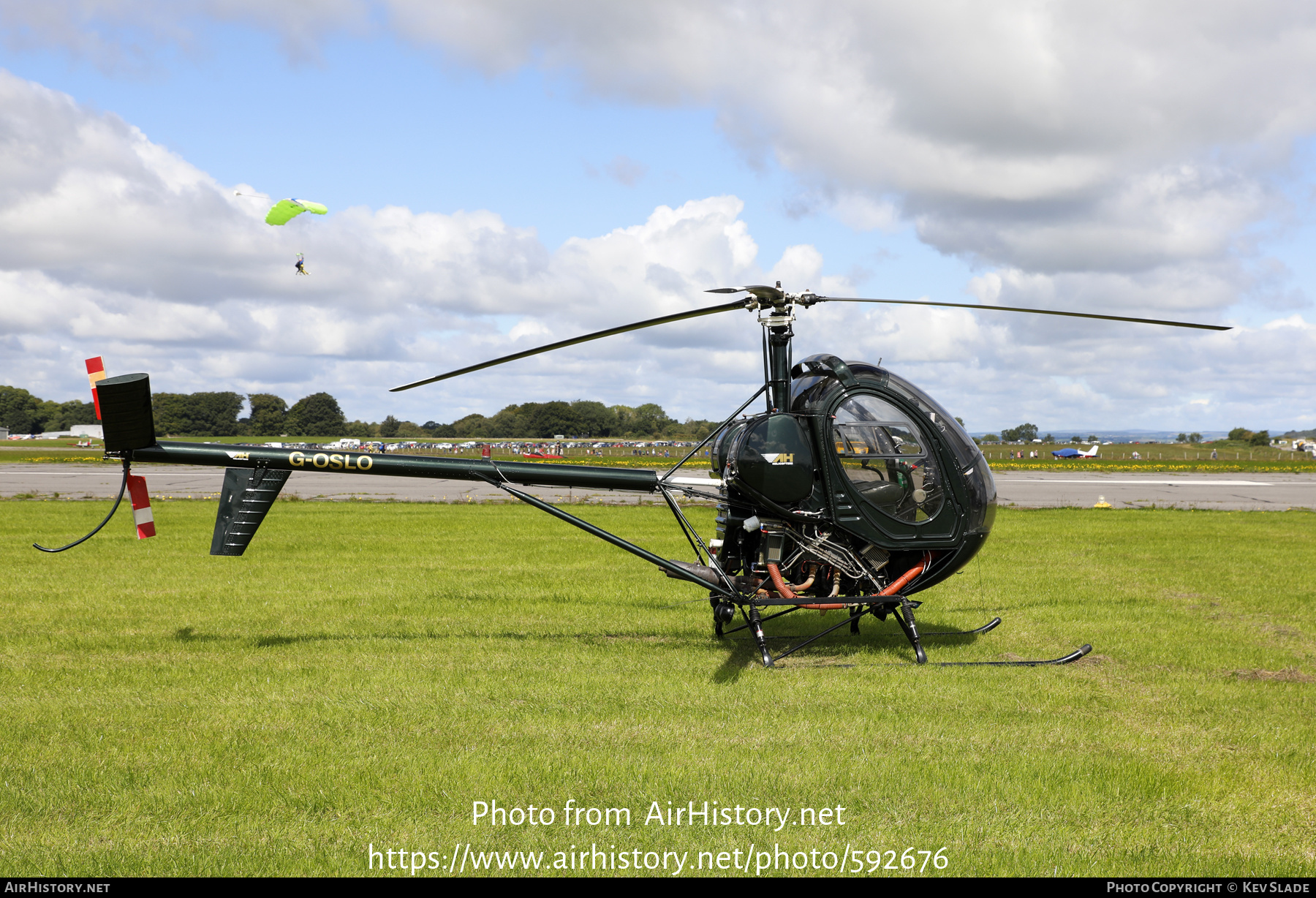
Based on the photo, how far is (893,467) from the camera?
8.45m

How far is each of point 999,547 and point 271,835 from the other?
1502 centimetres

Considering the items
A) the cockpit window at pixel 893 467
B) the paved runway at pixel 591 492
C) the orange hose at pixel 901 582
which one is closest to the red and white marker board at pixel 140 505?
the cockpit window at pixel 893 467

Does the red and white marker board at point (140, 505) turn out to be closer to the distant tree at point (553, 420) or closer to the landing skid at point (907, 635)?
the landing skid at point (907, 635)

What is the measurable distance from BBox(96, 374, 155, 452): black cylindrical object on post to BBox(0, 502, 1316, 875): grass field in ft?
7.00

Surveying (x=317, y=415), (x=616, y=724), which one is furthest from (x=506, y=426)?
(x=616, y=724)

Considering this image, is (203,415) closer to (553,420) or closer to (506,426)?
(553,420)

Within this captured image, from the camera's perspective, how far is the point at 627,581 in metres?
12.7

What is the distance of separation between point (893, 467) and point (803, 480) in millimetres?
936

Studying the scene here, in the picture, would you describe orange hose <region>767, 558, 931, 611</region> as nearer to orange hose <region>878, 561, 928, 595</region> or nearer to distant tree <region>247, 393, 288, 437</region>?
orange hose <region>878, 561, 928, 595</region>

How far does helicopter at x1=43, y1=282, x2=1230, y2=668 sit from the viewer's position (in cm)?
834

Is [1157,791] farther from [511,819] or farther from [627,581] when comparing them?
[627,581]

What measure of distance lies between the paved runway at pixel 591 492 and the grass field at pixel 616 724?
13178 mm

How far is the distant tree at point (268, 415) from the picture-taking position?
41688 millimetres

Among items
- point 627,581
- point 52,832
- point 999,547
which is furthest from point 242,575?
point 999,547
